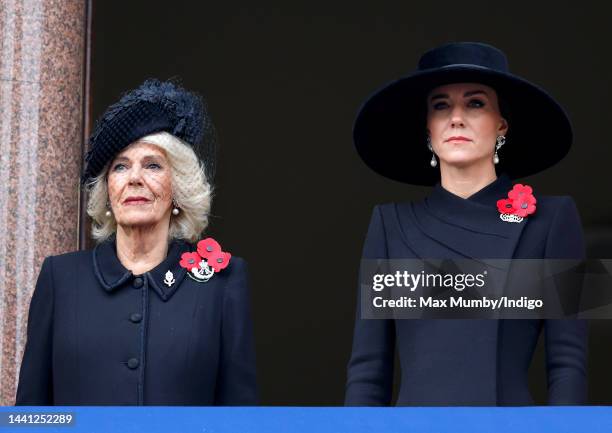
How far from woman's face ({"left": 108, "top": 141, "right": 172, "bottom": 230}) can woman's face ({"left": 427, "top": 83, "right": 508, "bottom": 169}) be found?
100cm

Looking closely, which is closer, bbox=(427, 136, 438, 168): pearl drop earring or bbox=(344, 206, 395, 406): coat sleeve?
bbox=(344, 206, 395, 406): coat sleeve

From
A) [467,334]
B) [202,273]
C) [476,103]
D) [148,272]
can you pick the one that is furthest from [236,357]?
[476,103]

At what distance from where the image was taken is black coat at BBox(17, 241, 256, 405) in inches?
239

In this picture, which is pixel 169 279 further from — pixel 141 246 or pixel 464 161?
pixel 464 161

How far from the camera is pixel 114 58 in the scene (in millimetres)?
10172

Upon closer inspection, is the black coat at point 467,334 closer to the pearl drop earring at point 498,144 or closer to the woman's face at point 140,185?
the pearl drop earring at point 498,144

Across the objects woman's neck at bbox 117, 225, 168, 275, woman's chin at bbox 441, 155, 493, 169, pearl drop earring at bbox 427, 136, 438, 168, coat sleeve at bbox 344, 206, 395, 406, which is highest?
pearl drop earring at bbox 427, 136, 438, 168

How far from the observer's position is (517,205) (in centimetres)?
620

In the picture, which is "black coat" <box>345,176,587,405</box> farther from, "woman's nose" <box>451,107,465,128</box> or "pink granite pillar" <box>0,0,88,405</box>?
"pink granite pillar" <box>0,0,88,405</box>

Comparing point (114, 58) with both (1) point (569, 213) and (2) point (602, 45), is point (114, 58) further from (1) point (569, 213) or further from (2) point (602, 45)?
(1) point (569, 213)

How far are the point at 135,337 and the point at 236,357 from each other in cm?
37

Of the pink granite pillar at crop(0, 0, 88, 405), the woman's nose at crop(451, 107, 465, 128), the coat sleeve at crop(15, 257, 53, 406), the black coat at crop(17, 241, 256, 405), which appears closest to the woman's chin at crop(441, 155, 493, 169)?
the woman's nose at crop(451, 107, 465, 128)

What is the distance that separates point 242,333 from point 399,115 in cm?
105

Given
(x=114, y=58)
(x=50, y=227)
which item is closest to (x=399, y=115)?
(x=50, y=227)
